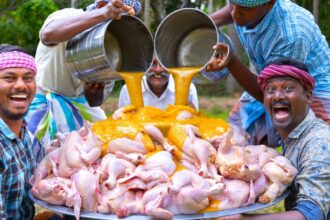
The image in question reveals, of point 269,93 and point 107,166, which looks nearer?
point 107,166

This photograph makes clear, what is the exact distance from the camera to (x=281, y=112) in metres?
3.40

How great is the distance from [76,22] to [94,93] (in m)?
0.80

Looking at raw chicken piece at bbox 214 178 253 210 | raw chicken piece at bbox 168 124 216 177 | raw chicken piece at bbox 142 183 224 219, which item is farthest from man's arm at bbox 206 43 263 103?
raw chicken piece at bbox 142 183 224 219

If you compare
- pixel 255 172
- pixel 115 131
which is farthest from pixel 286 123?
pixel 115 131

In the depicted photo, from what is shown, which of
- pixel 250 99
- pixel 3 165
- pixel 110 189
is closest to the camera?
pixel 110 189

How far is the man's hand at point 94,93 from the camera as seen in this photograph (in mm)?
4263

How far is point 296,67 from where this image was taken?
3332 mm

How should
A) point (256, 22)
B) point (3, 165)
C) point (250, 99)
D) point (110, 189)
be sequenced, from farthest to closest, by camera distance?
point (250, 99) < point (256, 22) < point (3, 165) < point (110, 189)

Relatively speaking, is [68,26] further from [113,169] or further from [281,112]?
[281,112]

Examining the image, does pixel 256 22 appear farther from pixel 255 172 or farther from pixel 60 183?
pixel 60 183

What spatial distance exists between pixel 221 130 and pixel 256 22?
34.0 inches

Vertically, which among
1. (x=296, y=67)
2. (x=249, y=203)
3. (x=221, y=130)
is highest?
(x=296, y=67)

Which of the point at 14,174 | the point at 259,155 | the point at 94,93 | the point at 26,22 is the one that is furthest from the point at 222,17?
the point at 26,22

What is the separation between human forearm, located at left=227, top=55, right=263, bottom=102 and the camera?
375 cm
